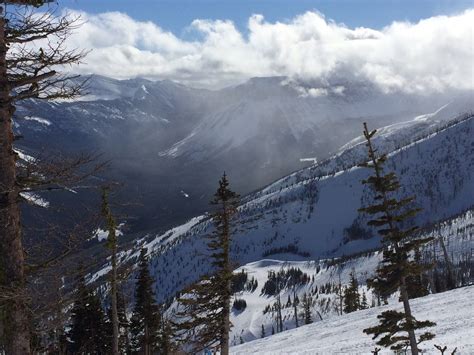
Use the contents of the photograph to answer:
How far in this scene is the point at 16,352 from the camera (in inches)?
361

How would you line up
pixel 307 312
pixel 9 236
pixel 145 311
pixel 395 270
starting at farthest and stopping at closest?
1. pixel 307 312
2. pixel 145 311
3. pixel 395 270
4. pixel 9 236

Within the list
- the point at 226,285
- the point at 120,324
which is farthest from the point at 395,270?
the point at 120,324

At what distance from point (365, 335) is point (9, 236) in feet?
141

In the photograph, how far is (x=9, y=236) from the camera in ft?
30.6

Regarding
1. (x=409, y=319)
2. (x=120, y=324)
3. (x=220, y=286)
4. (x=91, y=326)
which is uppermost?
(x=220, y=286)

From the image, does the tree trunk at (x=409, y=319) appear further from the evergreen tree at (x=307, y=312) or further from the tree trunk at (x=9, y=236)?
the evergreen tree at (x=307, y=312)

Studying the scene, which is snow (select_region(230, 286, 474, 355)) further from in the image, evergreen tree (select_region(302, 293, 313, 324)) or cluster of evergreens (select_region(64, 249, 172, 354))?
evergreen tree (select_region(302, 293, 313, 324))

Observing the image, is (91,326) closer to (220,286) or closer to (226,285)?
(220,286)

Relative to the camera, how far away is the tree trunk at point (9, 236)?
9156 millimetres

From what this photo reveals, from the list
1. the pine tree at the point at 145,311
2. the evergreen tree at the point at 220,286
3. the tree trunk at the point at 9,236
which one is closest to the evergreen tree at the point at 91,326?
the pine tree at the point at 145,311

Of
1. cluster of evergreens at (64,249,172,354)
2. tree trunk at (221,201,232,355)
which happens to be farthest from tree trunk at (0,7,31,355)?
cluster of evergreens at (64,249,172,354)

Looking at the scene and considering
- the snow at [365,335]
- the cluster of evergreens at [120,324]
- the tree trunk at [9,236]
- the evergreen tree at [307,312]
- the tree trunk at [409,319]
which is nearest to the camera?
the tree trunk at [9,236]

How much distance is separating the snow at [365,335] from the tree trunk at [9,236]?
2601 centimetres

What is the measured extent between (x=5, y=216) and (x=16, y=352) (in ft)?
8.28
